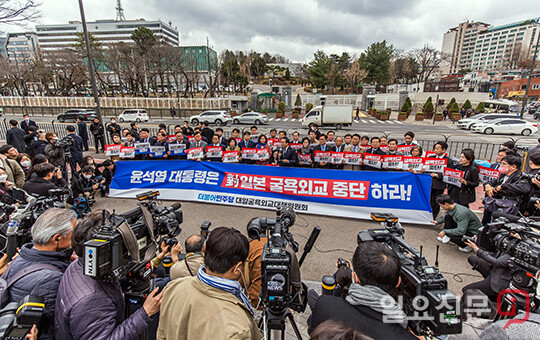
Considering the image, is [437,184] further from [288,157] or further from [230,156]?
[230,156]

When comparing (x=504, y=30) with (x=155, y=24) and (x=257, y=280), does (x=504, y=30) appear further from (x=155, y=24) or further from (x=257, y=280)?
(x=257, y=280)

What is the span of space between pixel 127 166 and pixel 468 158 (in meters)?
8.82

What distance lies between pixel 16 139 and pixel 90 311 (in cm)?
1122

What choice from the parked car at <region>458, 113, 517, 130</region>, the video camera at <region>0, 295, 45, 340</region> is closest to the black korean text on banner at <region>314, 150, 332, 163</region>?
the video camera at <region>0, 295, 45, 340</region>

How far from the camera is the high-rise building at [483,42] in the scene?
11412 cm

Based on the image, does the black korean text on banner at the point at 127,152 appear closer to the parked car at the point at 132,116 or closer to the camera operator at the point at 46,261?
the camera operator at the point at 46,261

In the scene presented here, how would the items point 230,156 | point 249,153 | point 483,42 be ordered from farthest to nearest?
point 483,42 → point 249,153 → point 230,156

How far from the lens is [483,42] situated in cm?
12800

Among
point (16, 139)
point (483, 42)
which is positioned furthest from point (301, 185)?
point (483, 42)

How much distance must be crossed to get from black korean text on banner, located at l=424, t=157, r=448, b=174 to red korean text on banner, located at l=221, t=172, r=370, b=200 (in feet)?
4.83

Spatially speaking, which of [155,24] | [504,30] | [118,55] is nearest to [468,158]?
[118,55]

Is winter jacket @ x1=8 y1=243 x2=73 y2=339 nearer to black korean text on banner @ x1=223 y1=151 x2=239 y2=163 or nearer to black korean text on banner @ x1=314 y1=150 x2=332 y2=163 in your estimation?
black korean text on banner @ x1=223 y1=151 x2=239 y2=163

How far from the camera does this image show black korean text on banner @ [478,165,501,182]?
562cm

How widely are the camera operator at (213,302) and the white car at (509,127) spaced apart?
29940mm
